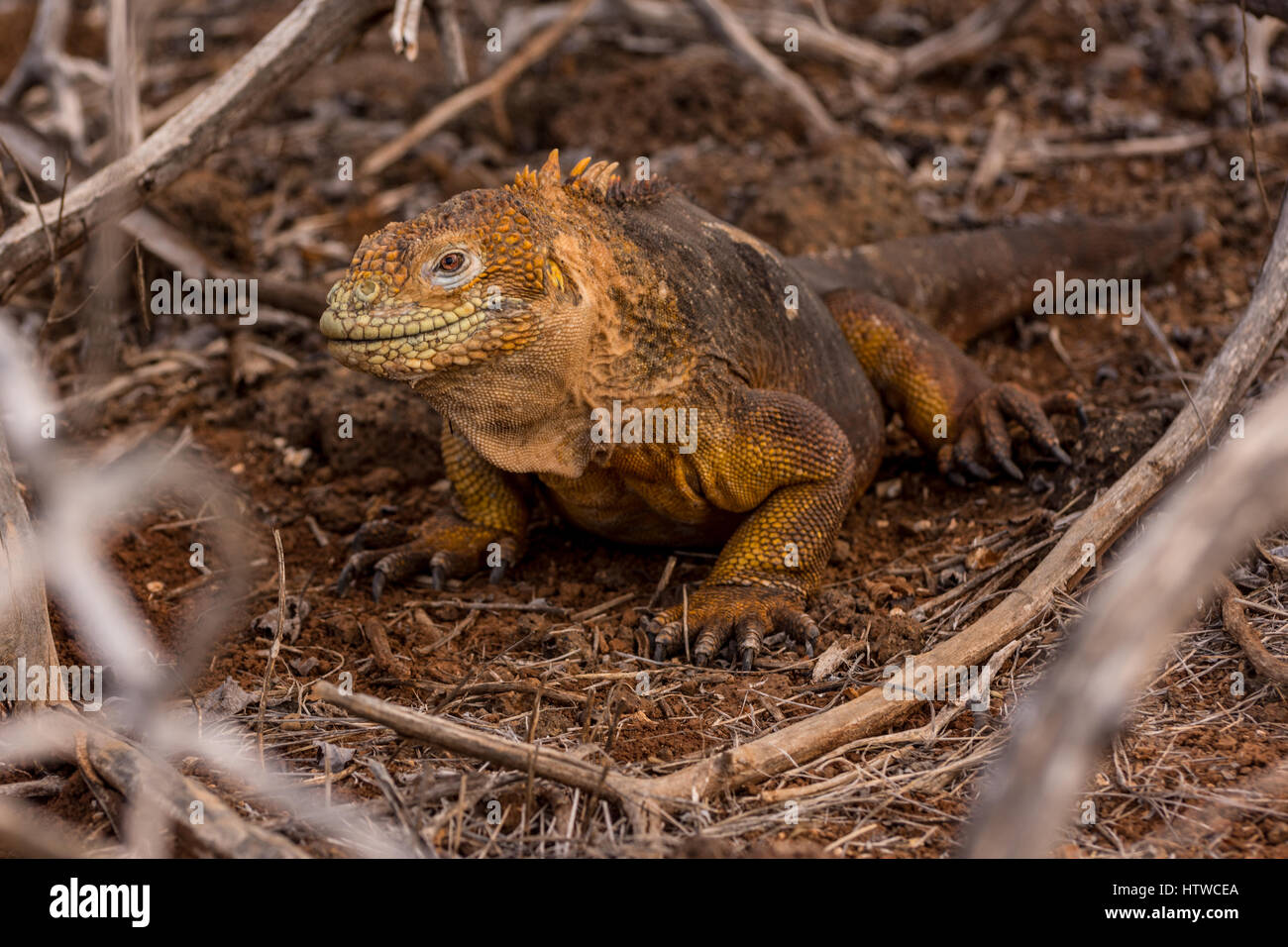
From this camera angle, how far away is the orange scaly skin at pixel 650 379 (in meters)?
4.64

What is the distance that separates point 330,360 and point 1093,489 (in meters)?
4.38

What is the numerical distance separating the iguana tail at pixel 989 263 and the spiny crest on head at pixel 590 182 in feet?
5.68

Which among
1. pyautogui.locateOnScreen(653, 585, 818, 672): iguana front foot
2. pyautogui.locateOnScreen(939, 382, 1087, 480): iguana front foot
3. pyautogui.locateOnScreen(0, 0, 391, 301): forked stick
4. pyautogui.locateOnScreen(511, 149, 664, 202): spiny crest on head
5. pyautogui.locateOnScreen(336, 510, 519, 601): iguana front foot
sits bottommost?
pyautogui.locateOnScreen(653, 585, 818, 672): iguana front foot

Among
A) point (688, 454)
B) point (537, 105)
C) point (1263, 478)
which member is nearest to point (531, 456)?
point (688, 454)

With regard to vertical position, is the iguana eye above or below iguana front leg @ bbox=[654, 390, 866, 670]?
above

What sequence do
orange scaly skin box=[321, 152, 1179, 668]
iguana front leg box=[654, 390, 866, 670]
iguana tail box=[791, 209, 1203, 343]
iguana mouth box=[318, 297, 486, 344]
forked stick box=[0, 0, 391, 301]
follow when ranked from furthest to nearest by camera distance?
iguana tail box=[791, 209, 1203, 343] < forked stick box=[0, 0, 391, 301] < iguana front leg box=[654, 390, 866, 670] < orange scaly skin box=[321, 152, 1179, 668] < iguana mouth box=[318, 297, 486, 344]

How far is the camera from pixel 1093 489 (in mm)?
5859

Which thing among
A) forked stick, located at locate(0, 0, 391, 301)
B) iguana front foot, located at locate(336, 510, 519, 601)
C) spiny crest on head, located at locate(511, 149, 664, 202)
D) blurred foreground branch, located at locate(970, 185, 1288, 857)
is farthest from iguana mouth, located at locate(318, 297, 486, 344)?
blurred foreground branch, located at locate(970, 185, 1288, 857)

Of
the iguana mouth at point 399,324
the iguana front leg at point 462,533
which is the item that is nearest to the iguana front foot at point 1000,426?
the iguana front leg at point 462,533

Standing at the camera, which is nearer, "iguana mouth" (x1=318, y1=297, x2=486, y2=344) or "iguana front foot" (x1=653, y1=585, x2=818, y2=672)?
"iguana mouth" (x1=318, y1=297, x2=486, y2=344)

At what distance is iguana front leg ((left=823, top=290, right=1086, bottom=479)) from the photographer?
6574 mm

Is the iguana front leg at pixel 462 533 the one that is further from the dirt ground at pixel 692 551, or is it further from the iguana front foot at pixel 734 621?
the iguana front foot at pixel 734 621

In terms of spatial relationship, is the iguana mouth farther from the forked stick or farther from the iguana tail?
the iguana tail

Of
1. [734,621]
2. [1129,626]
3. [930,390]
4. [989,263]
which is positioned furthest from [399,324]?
[989,263]
